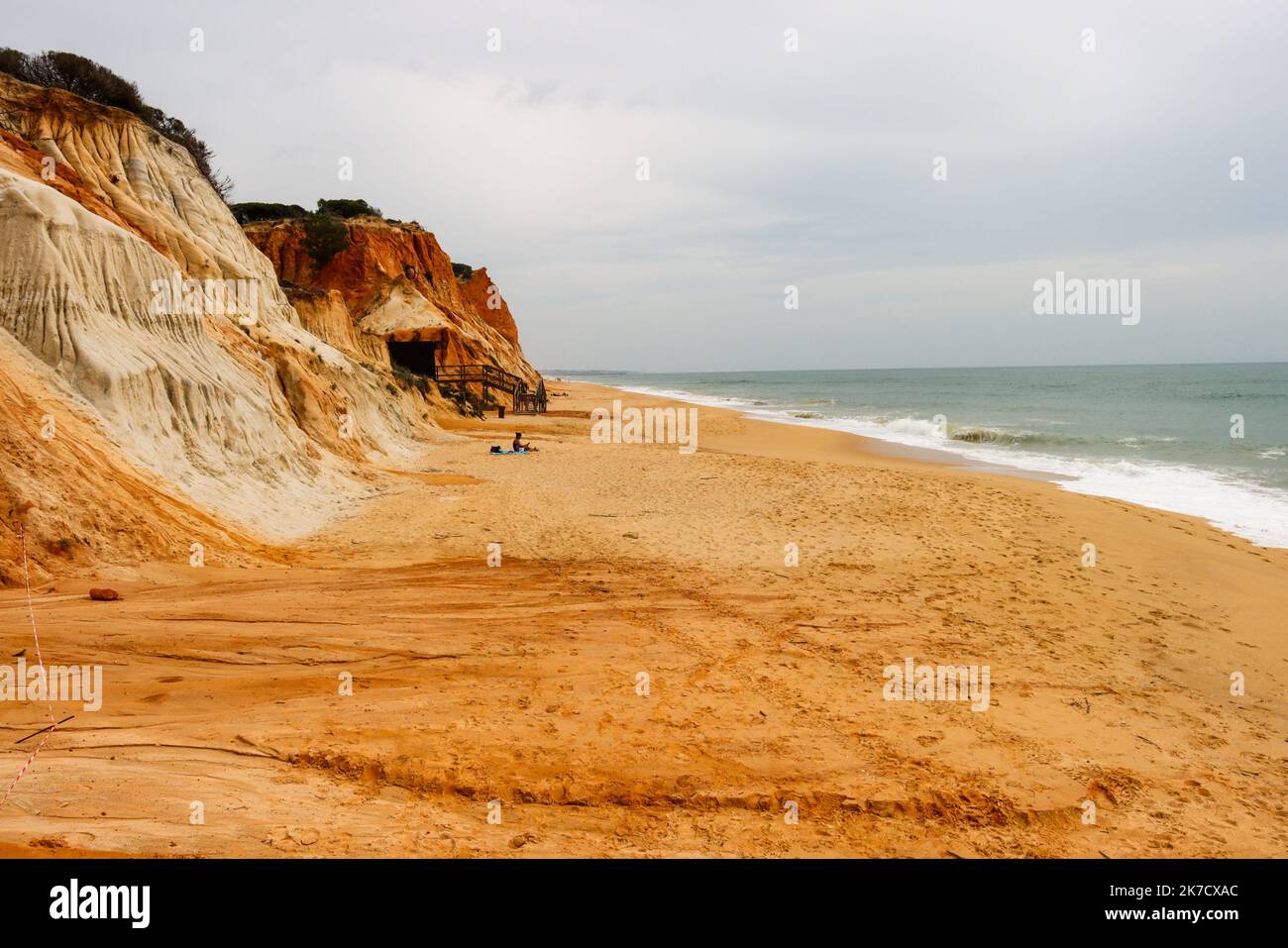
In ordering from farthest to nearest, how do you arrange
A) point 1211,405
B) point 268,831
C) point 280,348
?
point 1211,405
point 280,348
point 268,831

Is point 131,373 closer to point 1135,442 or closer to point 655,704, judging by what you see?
point 655,704

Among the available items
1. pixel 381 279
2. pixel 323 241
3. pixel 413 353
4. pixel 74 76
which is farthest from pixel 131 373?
pixel 323 241

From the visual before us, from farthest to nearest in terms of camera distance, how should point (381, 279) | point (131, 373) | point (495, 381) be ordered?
point (495, 381), point (381, 279), point (131, 373)

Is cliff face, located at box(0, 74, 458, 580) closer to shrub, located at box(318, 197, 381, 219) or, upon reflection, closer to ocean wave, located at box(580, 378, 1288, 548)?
ocean wave, located at box(580, 378, 1288, 548)

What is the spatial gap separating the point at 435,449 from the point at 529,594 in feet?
45.9

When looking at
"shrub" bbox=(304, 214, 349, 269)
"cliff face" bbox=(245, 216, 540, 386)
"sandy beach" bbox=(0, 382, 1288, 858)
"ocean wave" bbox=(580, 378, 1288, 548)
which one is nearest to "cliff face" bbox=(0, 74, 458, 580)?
"sandy beach" bbox=(0, 382, 1288, 858)

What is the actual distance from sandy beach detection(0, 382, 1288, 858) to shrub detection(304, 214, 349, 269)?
1194 inches

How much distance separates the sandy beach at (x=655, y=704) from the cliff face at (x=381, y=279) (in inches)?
839

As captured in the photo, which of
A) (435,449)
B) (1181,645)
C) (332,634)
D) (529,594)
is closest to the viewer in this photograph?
(332,634)

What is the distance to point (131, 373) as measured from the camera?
9.53 meters

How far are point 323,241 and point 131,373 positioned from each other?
1193 inches

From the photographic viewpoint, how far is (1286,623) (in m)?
8.10
